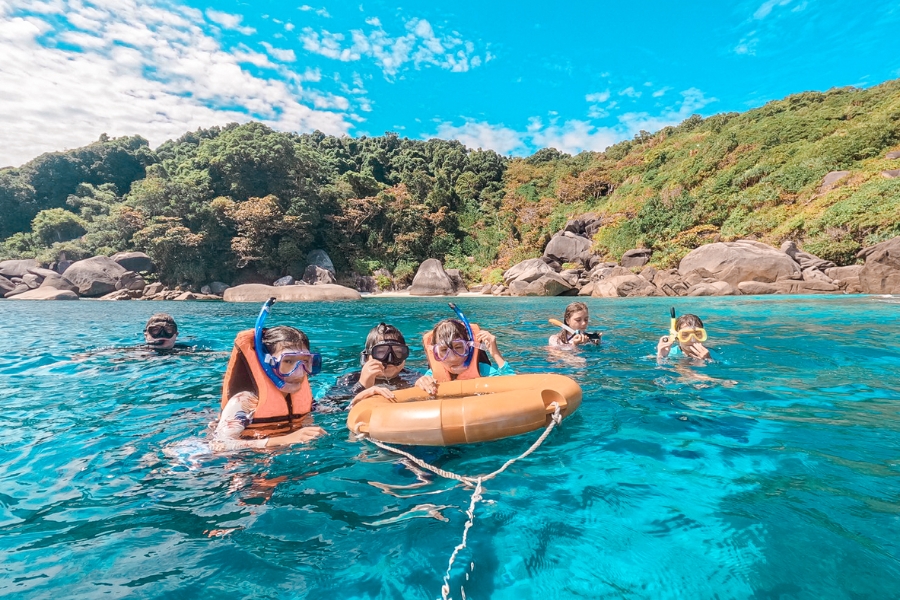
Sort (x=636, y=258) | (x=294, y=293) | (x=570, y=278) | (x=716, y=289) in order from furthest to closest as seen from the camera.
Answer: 1. (x=636, y=258)
2. (x=570, y=278)
3. (x=294, y=293)
4. (x=716, y=289)

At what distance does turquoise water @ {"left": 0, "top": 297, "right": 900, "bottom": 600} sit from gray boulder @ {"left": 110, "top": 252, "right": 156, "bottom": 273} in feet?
95.9

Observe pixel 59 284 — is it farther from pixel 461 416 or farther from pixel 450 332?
pixel 461 416

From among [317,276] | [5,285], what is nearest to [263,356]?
[317,276]

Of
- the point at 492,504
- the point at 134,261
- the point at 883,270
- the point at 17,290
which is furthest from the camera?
the point at 134,261

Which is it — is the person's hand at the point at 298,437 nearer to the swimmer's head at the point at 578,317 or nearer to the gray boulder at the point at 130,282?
the swimmer's head at the point at 578,317

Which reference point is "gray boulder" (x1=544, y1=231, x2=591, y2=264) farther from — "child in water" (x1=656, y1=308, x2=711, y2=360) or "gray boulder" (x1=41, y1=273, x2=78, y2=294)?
"gray boulder" (x1=41, y1=273, x2=78, y2=294)

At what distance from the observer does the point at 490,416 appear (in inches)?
110

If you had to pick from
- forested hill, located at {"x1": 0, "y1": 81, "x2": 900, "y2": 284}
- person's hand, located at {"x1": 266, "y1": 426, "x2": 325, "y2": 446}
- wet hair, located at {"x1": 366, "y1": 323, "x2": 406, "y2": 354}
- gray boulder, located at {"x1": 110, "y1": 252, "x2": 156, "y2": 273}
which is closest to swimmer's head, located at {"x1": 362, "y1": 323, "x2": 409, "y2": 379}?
wet hair, located at {"x1": 366, "y1": 323, "x2": 406, "y2": 354}

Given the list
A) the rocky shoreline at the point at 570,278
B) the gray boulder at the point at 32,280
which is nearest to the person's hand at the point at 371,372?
the rocky shoreline at the point at 570,278

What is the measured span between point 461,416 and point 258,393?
153 centimetres

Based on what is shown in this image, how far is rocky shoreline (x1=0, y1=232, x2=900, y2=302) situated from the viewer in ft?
56.3

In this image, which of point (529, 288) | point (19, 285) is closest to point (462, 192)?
point (529, 288)

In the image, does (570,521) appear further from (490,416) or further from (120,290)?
(120,290)

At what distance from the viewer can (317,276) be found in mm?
29391
